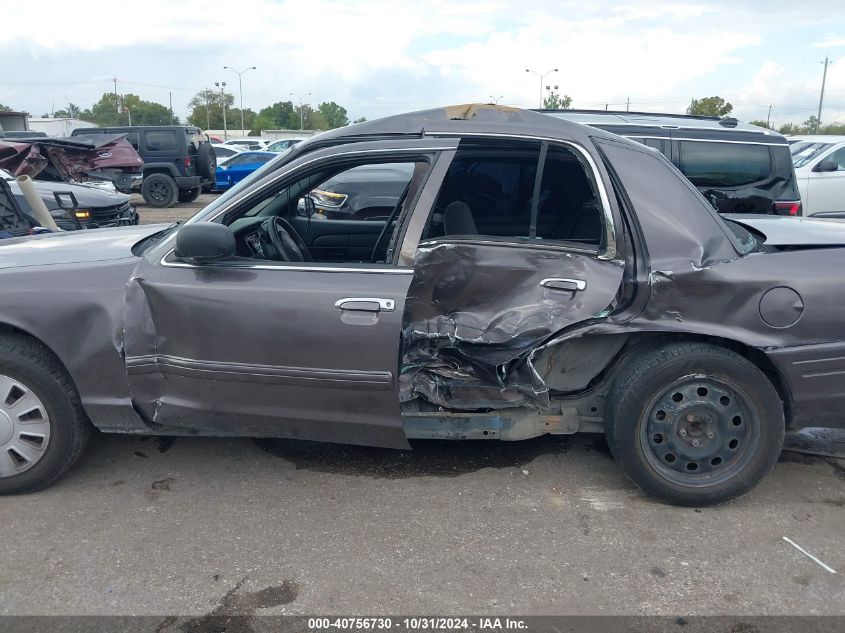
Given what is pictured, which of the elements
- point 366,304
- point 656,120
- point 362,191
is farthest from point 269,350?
point 656,120

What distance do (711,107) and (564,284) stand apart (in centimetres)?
4775

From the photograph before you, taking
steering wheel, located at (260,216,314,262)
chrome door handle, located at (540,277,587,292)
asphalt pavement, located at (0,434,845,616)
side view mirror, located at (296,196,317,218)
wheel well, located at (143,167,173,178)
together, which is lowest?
asphalt pavement, located at (0,434,845,616)

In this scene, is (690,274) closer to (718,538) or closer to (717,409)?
(717,409)

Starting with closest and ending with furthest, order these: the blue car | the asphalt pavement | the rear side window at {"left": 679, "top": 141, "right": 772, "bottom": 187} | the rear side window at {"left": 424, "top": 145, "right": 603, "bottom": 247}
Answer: the asphalt pavement < the rear side window at {"left": 424, "top": 145, "right": 603, "bottom": 247} < the rear side window at {"left": 679, "top": 141, "right": 772, "bottom": 187} < the blue car

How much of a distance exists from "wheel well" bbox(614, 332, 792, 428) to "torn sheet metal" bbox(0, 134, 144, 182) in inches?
394

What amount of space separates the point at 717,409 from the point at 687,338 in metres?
0.35

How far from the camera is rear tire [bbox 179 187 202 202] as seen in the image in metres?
18.2

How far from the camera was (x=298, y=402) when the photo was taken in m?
3.22

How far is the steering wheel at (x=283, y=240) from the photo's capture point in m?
3.81

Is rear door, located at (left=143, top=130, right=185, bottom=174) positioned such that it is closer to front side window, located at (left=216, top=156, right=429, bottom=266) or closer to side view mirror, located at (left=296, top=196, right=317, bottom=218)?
front side window, located at (left=216, top=156, right=429, bottom=266)

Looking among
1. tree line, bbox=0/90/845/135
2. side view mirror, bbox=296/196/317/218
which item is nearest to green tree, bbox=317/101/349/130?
tree line, bbox=0/90/845/135

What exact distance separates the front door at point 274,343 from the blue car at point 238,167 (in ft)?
57.3

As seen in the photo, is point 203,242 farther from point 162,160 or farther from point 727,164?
point 162,160

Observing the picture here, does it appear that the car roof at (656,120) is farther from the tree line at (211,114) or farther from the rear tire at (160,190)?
the tree line at (211,114)
